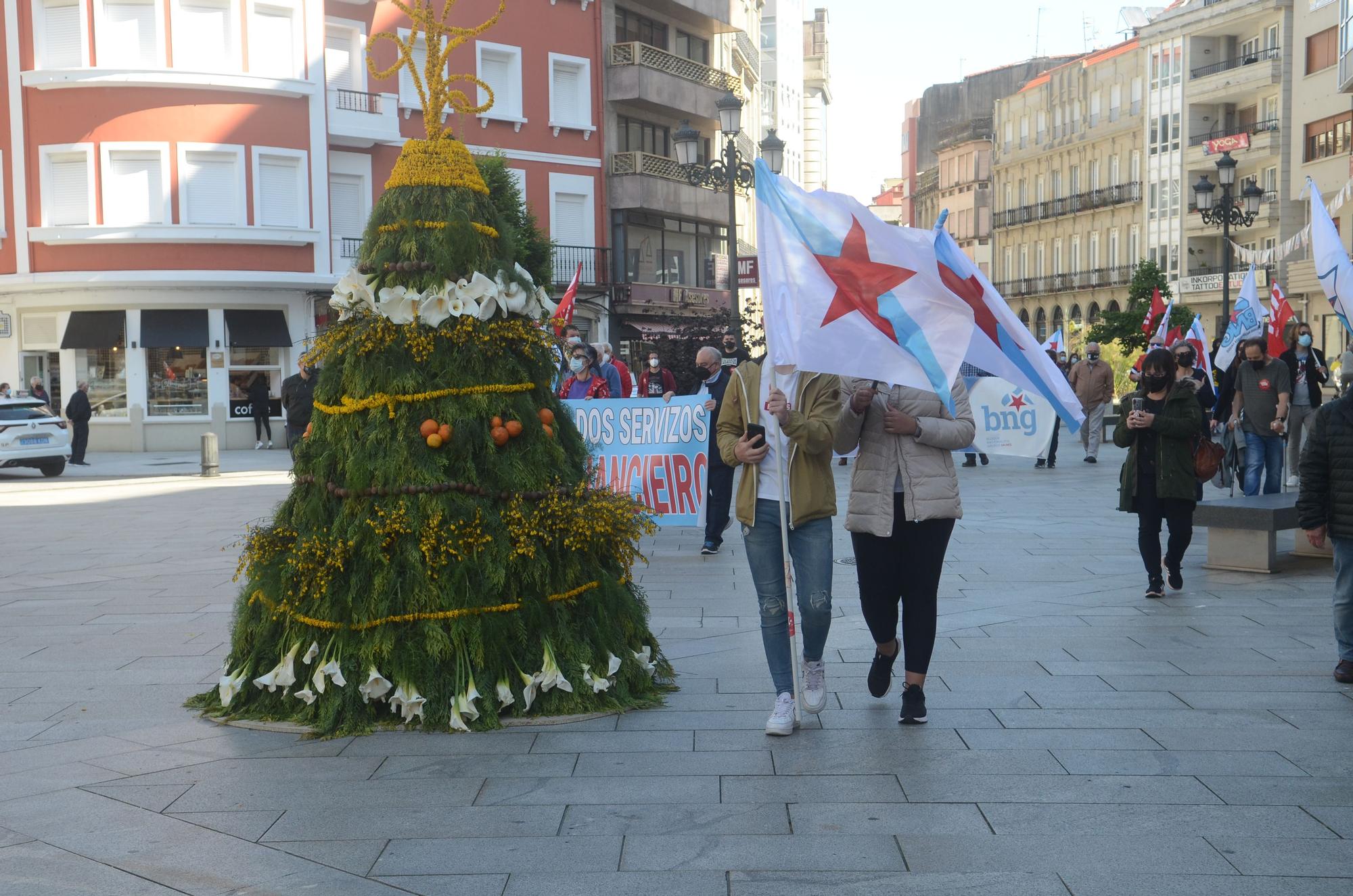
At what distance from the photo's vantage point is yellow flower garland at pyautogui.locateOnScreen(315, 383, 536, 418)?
22.6 feet

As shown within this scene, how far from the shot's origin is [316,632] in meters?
6.83

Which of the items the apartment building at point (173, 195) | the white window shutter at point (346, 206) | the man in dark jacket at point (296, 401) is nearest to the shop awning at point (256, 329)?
the apartment building at point (173, 195)

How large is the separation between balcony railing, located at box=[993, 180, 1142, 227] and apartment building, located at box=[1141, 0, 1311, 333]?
2.11 metres

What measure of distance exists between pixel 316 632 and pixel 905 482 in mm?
2839

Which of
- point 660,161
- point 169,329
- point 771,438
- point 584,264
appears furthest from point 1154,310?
point 771,438

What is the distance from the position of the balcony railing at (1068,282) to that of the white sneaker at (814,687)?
76040 mm

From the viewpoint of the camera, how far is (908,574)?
6.77m

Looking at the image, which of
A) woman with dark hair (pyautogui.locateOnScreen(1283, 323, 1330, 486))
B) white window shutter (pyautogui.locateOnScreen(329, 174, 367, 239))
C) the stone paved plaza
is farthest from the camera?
white window shutter (pyautogui.locateOnScreen(329, 174, 367, 239))

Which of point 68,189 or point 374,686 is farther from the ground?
point 68,189

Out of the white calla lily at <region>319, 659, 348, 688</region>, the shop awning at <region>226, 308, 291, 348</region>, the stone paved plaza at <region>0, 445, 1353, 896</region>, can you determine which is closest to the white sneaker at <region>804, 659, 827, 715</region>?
the stone paved plaza at <region>0, 445, 1353, 896</region>

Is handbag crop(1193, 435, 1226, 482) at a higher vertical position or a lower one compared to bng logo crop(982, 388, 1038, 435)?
lower

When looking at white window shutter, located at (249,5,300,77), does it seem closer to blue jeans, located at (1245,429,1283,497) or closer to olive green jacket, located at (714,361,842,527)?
blue jeans, located at (1245,429,1283,497)

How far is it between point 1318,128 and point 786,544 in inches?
1979

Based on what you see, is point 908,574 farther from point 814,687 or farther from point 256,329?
point 256,329
